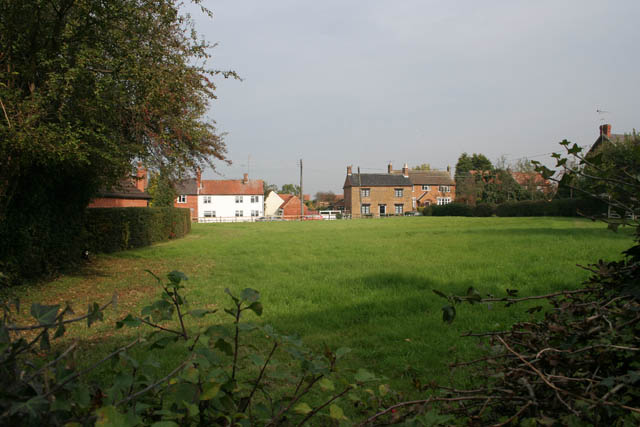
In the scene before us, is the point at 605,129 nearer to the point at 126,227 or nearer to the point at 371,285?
the point at 371,285

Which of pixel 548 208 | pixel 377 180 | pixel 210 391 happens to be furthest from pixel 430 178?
pixel 210 391

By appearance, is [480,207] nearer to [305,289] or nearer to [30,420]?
[305,289]

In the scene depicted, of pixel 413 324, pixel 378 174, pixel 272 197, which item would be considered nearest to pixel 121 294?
pixel 413 324

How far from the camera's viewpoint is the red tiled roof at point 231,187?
76812mm

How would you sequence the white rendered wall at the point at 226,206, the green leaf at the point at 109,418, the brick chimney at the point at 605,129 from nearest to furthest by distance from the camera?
1. the green leaf at the point at 109,418
2. the brick chimney at the point at 605,129
3. the white rendered wall at the point at 226,206

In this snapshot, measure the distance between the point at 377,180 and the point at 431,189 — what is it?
12031mm

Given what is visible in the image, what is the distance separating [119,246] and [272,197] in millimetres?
79679

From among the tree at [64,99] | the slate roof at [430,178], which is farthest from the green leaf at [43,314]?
the slate roof at [430,178]

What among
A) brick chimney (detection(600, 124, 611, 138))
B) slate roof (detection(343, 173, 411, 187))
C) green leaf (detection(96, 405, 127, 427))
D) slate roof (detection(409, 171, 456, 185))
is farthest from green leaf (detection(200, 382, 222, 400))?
slate roof (detection(409, 171, 456, 185))

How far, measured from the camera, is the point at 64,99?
327 inches

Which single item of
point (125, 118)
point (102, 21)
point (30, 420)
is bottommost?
point (30, 420)

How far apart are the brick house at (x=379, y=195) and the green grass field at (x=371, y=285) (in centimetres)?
6679

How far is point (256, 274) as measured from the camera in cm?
1054

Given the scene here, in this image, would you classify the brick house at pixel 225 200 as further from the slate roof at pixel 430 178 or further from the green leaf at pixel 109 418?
the green leaf at pixel 109 418
